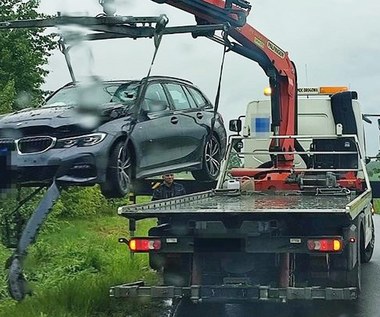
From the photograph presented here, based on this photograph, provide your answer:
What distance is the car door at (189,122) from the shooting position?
9.88 metres

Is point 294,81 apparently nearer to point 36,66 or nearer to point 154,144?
point 154,144

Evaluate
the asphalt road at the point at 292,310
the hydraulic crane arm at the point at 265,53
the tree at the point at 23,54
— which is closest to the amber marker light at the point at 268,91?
the hydraulic crane arm at the point at 265,53

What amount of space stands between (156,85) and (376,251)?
7.23 m

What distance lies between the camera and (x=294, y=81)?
1255 centimetres

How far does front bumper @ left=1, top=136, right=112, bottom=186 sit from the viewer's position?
7629mm

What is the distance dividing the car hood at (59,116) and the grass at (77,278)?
124 centimetres

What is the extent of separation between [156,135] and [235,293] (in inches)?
92.8

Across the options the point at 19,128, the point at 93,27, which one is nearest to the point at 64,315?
the point at 19,128

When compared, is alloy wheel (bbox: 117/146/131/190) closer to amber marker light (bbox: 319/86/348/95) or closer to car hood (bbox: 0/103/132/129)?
car hood (bbox: 0/103/132/129)

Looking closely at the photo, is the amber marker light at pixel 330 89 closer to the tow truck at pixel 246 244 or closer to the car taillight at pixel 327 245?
the tow truck at pixel 246 244

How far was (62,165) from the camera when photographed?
7645 mm

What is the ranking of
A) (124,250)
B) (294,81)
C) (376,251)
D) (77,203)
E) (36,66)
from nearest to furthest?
1. (294,81)
2. (124,250)
3. (376,251)
4. (77,203)
5. (36,66)

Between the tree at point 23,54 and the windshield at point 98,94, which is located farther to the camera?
the tree at point 23,54

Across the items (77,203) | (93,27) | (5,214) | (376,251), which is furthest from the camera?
(77,203)
